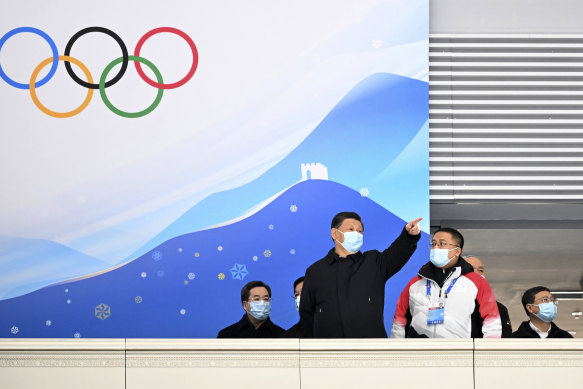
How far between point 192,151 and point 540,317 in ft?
9.41

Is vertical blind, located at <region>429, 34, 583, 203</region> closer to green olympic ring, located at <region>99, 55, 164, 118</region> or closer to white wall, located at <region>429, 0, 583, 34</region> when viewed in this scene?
white wall, located at <region>429, 0, 583, 34</region>

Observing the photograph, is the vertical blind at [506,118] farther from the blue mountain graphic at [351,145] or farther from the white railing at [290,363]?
the white railing at [290,363]

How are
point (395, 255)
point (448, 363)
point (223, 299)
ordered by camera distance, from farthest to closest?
point (223, 299), point (395, 255), point (448, 363)

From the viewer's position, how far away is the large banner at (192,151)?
19.2 feet

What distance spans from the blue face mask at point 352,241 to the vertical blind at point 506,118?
51.0 inches

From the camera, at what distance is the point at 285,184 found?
5.90 metres

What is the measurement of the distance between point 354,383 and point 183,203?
2.39m

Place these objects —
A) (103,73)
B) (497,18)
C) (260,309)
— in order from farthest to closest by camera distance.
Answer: (497,18) < (103,73) < (260,309)

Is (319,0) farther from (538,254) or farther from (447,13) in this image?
(538,254)

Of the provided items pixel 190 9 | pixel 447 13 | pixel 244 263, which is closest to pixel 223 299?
pixel 244 263

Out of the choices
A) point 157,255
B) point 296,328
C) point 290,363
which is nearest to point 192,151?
point 157,255

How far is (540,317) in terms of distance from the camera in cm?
503

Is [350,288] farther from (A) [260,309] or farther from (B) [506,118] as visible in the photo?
(B) [506,118]

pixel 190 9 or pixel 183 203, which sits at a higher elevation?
pixel 190 9
